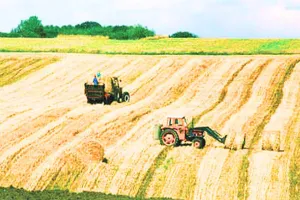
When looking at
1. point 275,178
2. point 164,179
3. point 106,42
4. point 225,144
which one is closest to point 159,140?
point 225,144

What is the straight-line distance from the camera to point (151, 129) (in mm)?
31578

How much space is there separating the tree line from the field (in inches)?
506

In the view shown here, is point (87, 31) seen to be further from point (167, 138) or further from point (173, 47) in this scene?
point (167, 138)

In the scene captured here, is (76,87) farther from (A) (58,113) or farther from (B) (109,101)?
(A) (58,113)

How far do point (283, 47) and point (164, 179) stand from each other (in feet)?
131

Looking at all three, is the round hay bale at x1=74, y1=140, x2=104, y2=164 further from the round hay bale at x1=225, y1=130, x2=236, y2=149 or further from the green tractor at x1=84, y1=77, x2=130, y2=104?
the green tractor at x1=84, y1=77, x2=130, y2=104

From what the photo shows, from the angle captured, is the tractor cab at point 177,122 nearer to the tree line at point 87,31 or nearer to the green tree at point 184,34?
the tree line at point 87,31

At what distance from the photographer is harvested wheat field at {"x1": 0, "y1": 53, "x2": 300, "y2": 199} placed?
2422 cm

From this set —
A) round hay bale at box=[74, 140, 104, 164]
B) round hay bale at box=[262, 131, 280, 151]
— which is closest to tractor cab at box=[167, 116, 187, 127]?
round hay bale at box=[262, 131, 280, 151]

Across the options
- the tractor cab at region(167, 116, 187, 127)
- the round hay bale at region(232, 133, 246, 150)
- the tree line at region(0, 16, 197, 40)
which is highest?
the tractor cab at region(167, 116, 187, 127)

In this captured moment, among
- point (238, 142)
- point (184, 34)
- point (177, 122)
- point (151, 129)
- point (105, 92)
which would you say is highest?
point (177, 122)

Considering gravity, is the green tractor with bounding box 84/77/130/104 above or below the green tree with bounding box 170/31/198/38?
above

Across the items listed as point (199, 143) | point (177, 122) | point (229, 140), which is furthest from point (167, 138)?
point (229, 140)

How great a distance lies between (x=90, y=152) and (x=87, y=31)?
6986 centimetres
